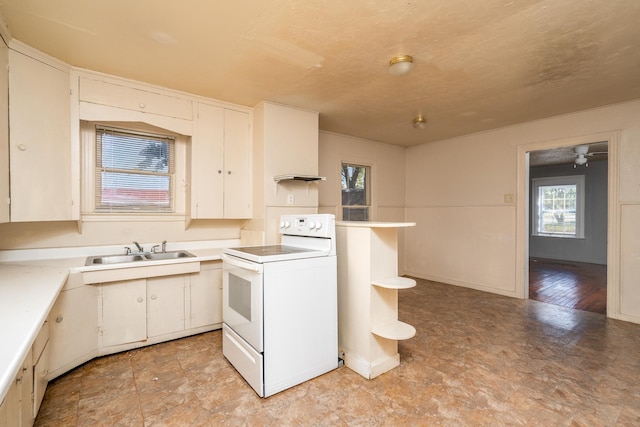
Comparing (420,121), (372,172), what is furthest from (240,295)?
(372,172)

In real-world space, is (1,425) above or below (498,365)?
above

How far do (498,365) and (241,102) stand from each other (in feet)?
11.6

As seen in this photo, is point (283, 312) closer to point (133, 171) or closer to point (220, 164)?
point (220, 164)

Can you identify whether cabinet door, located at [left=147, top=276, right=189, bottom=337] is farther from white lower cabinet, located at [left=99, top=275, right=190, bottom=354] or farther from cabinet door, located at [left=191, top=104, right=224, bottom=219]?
cabinet door, located at [left=191, top=104, right=224, bottom=219]

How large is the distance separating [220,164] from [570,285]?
19.3 feet

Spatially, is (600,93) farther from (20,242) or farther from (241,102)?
(20,242)

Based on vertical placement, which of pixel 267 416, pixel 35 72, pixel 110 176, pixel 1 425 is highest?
pixel 35 72

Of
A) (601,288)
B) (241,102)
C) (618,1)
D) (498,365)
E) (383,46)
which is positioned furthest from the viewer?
(601,288)

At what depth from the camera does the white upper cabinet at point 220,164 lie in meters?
3.14

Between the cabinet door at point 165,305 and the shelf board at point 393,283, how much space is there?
1897 millimetres

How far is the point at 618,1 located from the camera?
1.71m

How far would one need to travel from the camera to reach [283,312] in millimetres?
2051

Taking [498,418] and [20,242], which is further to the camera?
[20,242]

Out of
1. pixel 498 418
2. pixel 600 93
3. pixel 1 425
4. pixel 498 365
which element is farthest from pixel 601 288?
pixel 1 425
